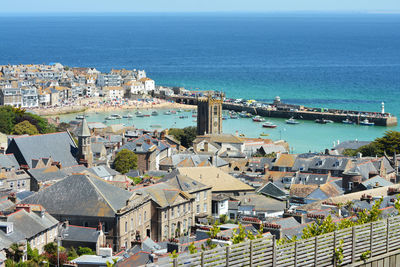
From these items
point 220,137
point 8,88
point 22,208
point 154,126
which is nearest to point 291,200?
point 22,208

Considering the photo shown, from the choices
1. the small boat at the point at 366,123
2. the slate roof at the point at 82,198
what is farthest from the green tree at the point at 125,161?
the small boat at the point at 366,123

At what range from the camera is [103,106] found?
103 metres

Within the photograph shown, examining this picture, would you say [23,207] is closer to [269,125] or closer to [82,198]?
[82,198]

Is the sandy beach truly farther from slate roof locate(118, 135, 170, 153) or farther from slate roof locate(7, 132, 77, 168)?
slate roof locate(7, 132, 77, 168)

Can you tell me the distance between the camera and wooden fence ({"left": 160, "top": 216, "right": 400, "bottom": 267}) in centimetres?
971

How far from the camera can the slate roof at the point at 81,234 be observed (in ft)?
81.1

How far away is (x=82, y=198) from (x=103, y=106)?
76.3m

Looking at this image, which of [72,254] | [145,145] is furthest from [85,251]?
[145,145]

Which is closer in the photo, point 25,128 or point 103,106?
point 25,128

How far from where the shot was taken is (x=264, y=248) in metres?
10.2

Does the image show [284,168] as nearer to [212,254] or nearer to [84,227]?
[84,227]

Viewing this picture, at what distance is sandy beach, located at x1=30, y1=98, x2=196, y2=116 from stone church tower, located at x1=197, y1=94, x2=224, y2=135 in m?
31.0

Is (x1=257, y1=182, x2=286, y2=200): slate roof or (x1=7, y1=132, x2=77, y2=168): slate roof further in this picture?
(x1=7, y1=132, x2=77, y2=168): slate roof

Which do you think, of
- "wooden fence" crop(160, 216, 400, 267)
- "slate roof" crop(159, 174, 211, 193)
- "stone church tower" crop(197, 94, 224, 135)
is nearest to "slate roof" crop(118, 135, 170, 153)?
"slate roof" crop(159, 174, 211, 193)
